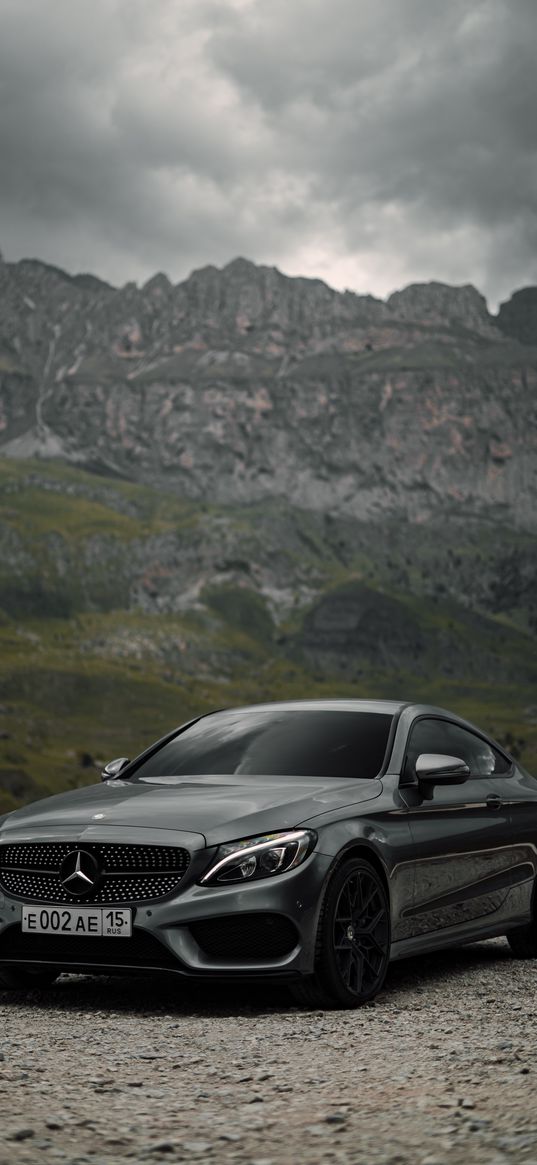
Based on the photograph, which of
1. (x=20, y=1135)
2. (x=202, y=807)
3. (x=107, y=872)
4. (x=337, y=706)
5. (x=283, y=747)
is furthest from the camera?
(x=337, y=706)

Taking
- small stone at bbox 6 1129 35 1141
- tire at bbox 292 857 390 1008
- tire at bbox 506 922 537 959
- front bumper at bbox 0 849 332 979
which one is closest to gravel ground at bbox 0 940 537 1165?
small stone at bbox 6 1129 35 1141

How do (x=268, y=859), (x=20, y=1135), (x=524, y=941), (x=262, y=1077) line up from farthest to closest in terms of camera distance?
1. (x=524, y=941)
2. (x=268, y=859)
3. (x=262, y=1077)
4. (x=20, y=1135)

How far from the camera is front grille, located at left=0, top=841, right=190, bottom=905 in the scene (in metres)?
6.41

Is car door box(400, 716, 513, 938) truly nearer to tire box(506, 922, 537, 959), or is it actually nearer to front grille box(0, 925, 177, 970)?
tire box(506, 922, 537, 959)

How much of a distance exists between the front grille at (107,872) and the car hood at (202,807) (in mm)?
93

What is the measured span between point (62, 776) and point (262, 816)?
646 ft

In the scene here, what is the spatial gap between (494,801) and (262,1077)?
3846 millimetres

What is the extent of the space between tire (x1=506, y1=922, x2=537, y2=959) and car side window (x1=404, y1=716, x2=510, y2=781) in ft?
3.60

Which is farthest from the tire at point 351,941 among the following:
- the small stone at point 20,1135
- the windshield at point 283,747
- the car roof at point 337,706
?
the small stone at point 20,1135

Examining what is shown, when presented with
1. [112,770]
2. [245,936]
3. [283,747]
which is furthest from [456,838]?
[112,770]

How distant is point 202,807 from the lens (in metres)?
6.71

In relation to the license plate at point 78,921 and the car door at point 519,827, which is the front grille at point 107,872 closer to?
the license plate at point 78,921

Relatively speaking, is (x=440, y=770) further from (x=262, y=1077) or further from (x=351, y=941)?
(x=262, y=1077)

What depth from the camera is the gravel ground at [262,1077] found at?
375 centimetres
